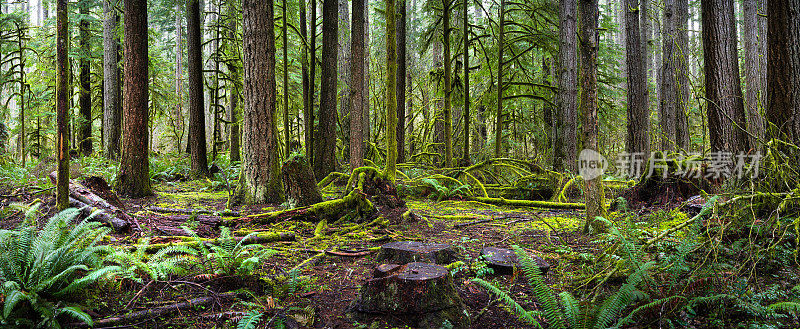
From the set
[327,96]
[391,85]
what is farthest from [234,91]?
[391,85]

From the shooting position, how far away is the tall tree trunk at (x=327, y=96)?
9945mm

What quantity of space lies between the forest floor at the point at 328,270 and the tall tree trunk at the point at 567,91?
2.55 meters

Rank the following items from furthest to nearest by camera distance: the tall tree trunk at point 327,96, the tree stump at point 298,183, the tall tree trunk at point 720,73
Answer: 1. the tall tree trunk at point 327,96
2. the tree stump at point 298,183
3. the tall tree trunk at point 720,73

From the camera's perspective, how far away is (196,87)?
11.5 m

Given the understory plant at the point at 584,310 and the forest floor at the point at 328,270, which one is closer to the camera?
the understory plant at the point at 584,310

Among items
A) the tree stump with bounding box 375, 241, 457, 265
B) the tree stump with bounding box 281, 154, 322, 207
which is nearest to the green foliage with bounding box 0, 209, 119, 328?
the tree stump with bounding box 375, 241, 457, 265

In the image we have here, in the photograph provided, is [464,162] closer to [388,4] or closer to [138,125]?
[388,4]

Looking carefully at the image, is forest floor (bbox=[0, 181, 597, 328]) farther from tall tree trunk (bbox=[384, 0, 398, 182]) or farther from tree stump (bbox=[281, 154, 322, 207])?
tall tree trunk (bbox=[384, 0, 398, 182])

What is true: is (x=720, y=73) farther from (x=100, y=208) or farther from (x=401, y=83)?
(x=100, y=208)

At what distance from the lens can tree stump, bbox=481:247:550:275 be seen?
404cm

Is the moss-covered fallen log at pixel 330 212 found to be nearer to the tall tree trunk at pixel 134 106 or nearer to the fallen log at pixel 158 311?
the fallen log at pixel 158 311

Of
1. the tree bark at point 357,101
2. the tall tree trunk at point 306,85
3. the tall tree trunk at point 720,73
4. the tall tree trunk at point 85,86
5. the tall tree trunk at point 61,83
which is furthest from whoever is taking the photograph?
the tall tree trunk at point 85,86

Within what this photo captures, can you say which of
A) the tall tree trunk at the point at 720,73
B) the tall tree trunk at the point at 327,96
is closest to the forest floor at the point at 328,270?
the tall tree trunk at the point at 720,73

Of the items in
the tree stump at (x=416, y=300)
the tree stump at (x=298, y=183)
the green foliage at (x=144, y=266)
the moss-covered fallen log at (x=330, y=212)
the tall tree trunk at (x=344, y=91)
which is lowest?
the tree stump at (x=416, y=300)
